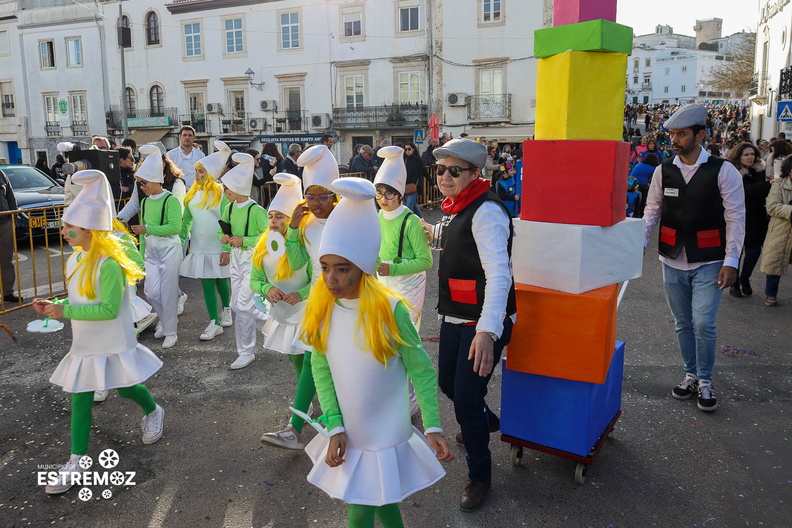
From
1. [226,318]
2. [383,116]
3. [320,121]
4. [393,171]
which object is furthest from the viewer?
[320,121]

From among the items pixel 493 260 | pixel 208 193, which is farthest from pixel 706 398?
pixel 208 193

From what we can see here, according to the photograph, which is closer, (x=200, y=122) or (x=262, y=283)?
(x=262, y=283)

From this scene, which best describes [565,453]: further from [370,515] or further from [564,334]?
[370,515]

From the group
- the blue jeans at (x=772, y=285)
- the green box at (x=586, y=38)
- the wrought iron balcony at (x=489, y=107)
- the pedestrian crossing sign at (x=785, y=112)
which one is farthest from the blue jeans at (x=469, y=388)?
the wrought iron balcony at (x=489, y=107)

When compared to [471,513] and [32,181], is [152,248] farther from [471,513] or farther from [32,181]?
[32,181]

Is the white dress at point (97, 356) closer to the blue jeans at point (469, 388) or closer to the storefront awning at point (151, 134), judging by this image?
the blue jeans at point (469, 388)

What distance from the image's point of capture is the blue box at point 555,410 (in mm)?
3379

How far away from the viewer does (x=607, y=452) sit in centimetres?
388

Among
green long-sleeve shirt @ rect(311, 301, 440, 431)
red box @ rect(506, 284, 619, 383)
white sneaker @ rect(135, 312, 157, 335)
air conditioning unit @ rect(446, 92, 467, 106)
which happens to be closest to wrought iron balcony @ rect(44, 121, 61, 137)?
air conditioning unit @ rect(446, 92, 467, 106)

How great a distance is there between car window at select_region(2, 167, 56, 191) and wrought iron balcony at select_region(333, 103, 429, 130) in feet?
63.8

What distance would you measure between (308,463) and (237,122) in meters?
32.2

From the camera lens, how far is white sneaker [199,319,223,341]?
20.5 ft

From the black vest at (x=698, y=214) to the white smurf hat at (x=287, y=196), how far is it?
2742 millimetres

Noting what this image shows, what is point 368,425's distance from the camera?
8.29 feet
